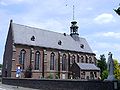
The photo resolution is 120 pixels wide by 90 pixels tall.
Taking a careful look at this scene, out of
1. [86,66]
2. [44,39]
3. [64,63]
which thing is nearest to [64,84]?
[44,39]

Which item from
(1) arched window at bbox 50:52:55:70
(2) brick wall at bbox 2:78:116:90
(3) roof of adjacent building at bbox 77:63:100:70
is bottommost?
(2) brick wall at bbox 2:78:116:90

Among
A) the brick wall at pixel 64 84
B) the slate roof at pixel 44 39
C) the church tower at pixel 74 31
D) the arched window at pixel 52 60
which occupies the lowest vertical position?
the brick wall at pixel 64 84

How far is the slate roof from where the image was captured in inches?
2098

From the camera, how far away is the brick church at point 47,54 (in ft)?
169

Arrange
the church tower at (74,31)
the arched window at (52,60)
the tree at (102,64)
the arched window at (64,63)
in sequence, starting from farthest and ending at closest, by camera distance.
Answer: the tree at (102,64)
the church tower at (74,31)
the arched window at (64,63)
the arched window at (52,60)

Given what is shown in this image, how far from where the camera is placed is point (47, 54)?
→ 56500 millimetres

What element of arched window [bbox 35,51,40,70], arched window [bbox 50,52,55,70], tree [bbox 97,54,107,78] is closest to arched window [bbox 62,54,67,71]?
arched window [bbox 50,52,55,70]

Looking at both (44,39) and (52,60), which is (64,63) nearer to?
(52,60)

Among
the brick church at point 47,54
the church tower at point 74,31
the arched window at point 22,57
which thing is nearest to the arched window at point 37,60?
the brick church at point 47,54

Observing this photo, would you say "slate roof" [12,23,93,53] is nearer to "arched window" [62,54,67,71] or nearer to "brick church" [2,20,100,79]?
A: "brick church" [2,20,100,79]

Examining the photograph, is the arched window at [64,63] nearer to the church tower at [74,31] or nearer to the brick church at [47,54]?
the brick church at [47,54]

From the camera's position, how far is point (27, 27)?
188ft

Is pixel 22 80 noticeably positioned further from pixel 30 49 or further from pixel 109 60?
pixel 30 49

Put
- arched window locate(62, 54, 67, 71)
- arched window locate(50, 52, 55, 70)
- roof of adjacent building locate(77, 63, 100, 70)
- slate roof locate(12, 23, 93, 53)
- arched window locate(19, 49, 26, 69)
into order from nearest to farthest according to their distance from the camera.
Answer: arched window locate(19, 49, 26, 69)
slate roof locate(12, 23, 93, 53)
arched window locate(50, 52, 55, 70)
arched window locate(62, 54, 67, 71)
roof of adjacent building locate(77, 63, 100, 70)
